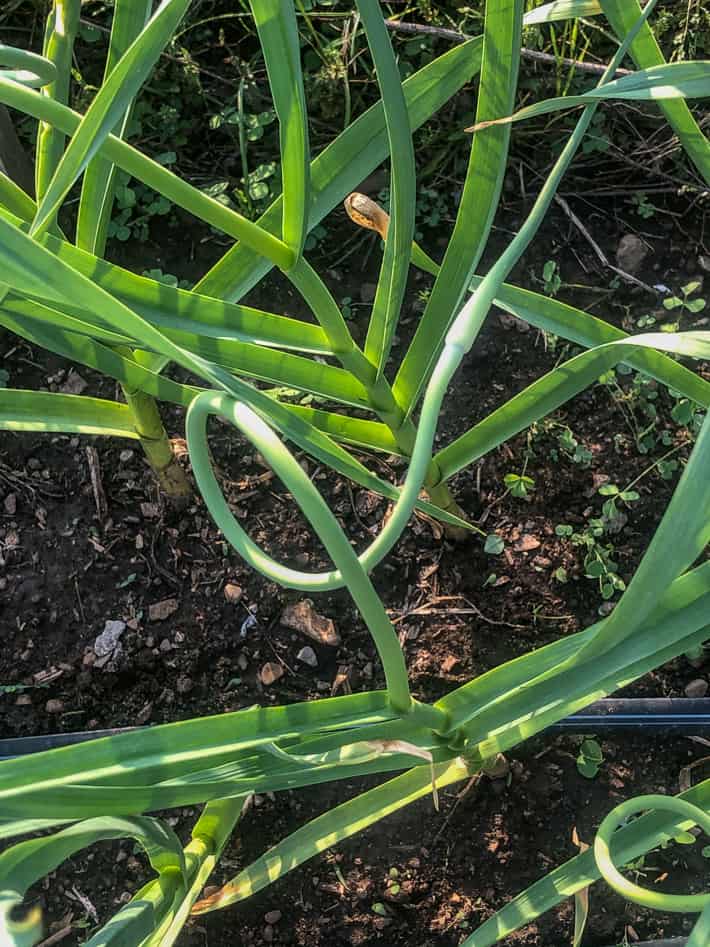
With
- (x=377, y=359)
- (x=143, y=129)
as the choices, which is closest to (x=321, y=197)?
(x=377, y=359)

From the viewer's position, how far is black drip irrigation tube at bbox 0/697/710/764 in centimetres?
95

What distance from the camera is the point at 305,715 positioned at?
2.02ft

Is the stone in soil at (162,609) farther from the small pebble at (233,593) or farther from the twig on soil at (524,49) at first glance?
the twig on soil at (524,49)

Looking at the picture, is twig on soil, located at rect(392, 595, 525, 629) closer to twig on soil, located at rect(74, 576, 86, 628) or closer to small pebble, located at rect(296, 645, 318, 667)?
small pebble, located at rect(296, 645, 318, 667)

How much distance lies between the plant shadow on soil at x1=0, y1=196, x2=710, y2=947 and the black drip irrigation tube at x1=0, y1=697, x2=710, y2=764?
0.06 metres

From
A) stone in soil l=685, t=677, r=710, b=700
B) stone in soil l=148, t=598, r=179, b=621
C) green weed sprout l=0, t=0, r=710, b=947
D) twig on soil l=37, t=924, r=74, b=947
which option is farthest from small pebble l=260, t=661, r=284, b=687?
stone in soil l=685, t=677, r=710, b=700

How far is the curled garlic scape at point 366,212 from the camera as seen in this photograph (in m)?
0.68

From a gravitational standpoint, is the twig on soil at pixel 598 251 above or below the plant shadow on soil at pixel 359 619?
above

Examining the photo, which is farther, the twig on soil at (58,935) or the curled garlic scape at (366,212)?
the twig on soil at (58,935)

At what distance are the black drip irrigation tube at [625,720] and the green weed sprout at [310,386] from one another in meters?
0.20

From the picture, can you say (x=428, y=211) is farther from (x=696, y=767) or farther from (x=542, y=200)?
(x=696, y=767)

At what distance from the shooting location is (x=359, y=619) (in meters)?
1.08

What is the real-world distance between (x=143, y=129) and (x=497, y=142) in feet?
2.64

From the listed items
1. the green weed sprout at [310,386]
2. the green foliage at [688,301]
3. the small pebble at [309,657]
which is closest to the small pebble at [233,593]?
the small pebble at [309,657]
